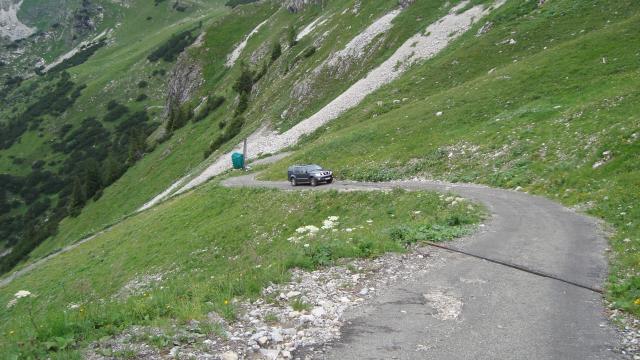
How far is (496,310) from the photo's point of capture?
977 cm

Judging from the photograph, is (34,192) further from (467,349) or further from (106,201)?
(467,349)

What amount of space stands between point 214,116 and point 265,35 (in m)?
39.6

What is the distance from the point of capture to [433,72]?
164 feet

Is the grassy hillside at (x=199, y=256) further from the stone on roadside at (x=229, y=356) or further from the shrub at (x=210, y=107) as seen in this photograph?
the shrub at (x=210, y=107)

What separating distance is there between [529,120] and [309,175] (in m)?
17.7

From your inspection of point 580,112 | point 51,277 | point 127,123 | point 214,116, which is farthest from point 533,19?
point 127,123

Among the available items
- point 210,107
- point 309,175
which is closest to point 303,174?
point 309,175

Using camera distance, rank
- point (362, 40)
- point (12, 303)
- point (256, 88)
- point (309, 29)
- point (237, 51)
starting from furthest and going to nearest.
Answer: point (237, 51) → point (309, 29) → point (256, 88) → point (362, 40) → point (12, 303)

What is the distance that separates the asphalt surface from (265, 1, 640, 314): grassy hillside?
1058 millimetres

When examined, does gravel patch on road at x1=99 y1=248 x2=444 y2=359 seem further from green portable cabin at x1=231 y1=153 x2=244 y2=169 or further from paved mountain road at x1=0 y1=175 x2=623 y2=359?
green portable cabin at x1=231 y1=153 x2=244 y2=169

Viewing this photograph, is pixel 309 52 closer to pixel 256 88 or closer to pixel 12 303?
pixel 256 88

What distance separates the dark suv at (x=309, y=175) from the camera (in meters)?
36.8

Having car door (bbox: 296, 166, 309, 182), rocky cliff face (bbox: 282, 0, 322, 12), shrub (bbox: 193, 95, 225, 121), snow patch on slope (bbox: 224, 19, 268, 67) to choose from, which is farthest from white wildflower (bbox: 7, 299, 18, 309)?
snow patch on slope (bbox: 224, 19, 268, 67)

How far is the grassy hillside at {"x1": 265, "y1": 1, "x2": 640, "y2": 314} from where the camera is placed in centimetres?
2025
